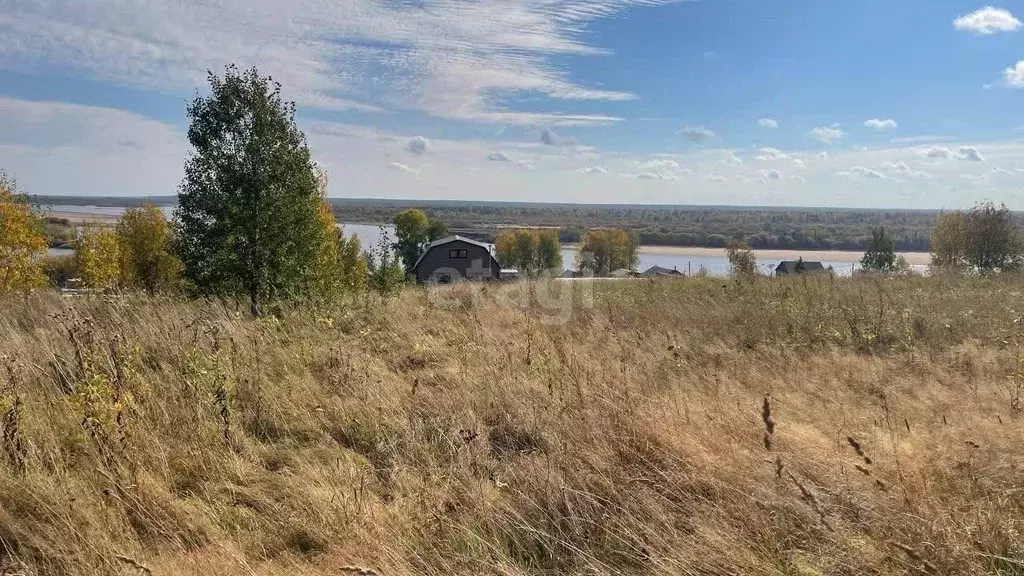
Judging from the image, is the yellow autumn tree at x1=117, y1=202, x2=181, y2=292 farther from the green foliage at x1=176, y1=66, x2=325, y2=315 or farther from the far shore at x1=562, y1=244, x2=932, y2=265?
the far shore at x1=562, y1=244, x2=932, y2=265

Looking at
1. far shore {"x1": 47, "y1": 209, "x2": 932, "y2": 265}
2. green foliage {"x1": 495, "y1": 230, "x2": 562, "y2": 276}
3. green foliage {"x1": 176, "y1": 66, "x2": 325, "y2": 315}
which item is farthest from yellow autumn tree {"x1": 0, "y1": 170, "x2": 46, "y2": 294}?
far shore {"x1": 47, "y1": 209, "x2": 932, "y2": 265}

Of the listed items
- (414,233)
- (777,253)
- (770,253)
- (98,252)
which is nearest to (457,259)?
(414,233)

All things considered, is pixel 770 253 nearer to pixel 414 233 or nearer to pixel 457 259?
pixel 414 233

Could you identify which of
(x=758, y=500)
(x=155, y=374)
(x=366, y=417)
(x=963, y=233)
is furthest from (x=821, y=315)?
(x=963, y=233)

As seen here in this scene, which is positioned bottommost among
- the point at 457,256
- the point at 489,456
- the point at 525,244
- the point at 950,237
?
the point at 457,256

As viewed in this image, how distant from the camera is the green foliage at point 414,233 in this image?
212 ft

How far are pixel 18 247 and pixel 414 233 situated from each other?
42.6 m

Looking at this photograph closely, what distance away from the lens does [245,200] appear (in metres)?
12.5

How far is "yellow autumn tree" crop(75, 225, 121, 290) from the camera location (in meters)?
35.8

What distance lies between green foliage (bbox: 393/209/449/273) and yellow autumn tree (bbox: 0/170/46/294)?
35684mm

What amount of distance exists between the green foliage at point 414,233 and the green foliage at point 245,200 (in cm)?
4906

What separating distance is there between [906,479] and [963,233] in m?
47.9

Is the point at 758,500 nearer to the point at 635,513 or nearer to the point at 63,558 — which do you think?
the point at 635,513

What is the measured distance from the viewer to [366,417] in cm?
379
